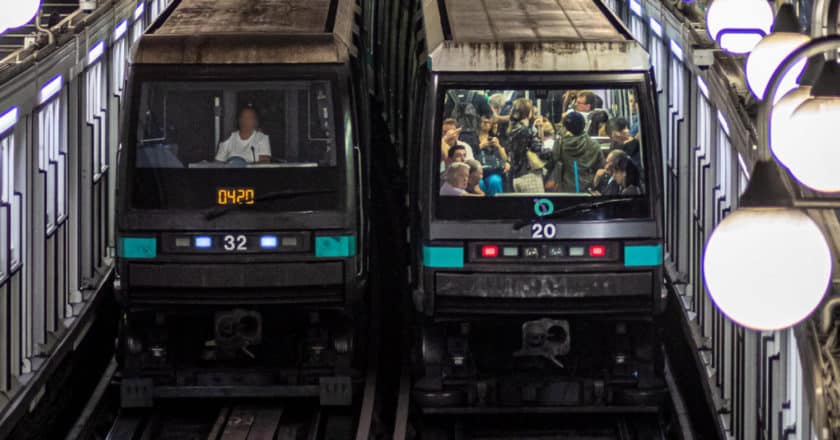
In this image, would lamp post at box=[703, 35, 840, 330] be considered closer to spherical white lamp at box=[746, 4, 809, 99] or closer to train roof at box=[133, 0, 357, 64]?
spherical white lamp at box=[746, 4, 809, 99]

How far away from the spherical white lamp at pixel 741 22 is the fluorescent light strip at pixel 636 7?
774cm

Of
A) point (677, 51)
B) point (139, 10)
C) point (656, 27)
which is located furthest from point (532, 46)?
point (139, 10)

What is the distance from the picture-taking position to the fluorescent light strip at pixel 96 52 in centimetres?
1327

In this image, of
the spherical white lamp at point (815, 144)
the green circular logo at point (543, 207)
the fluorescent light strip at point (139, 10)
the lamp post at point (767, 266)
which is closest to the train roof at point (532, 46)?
the green circular logo at point (543, 207)

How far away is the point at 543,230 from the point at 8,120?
3.74 metres

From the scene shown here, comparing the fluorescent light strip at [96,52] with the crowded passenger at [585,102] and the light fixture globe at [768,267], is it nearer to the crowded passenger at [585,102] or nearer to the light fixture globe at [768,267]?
the crowded passenger at [585,102]

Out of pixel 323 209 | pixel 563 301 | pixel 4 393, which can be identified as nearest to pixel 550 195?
pixel 563 301

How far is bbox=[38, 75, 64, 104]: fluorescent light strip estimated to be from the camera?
11491mm

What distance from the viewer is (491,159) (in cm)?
1126

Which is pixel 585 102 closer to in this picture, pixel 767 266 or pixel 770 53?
pixel 770 53

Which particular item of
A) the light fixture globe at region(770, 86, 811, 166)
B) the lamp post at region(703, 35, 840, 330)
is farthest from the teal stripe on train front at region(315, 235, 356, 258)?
the lamp post at region(703, 35, 840, 330)

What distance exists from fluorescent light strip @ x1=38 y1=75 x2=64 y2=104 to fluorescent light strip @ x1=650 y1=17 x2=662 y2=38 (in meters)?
5.95

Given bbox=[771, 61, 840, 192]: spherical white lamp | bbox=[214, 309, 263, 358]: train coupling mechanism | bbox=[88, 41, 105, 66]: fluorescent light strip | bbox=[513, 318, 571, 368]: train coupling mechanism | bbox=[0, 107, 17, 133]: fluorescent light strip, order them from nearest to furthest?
1. bbox=[771, 61, 840, 192]: spherical white lamp
2. bbox=[0, 107, 17, 133]: fluorescent light strip
3. bbox=[513, 318, 571, 368]: train coupling mechanism
4. bbox=[214, 309, 263, 358]: train coupling mechanism
5. bbox=[88, 41, 105, 66]: fluorescent light strip

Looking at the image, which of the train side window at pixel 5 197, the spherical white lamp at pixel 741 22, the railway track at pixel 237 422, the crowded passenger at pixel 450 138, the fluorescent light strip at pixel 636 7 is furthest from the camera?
the fluorescent light strip at pixel 636 7
